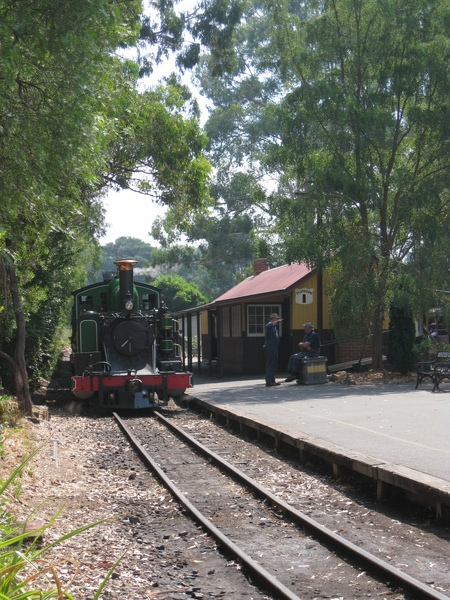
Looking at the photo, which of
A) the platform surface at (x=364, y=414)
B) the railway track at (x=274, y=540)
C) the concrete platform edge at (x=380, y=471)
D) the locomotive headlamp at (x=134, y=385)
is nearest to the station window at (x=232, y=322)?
the platform surface at (x=364, y=414)

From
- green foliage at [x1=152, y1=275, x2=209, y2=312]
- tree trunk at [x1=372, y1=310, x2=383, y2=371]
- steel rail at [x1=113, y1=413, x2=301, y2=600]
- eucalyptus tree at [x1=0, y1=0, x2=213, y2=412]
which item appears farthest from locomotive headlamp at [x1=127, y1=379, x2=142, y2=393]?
green foliage at [x1=152, y1=275, x2=209, y2=312]

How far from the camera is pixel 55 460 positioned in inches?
394

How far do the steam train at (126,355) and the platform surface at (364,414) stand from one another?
3.92 ft

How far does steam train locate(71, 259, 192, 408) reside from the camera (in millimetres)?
15633

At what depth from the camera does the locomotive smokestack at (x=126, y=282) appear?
52.2ft

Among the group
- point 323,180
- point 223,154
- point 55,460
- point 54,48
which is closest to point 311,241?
point 323,180

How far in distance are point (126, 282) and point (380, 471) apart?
9.51 meters

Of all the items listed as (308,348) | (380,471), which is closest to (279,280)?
(308,348)

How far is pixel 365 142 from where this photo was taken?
20312 millimetres

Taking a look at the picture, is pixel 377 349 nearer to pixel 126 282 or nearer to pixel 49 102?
pixel 126 282

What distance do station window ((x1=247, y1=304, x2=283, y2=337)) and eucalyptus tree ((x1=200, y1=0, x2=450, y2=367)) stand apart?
13.3 feet

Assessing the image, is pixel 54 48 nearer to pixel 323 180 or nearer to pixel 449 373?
pixel 449 373

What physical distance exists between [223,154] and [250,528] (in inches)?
1590

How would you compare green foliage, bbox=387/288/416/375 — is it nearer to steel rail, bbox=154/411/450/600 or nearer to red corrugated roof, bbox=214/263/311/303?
red corrugated roof, bbox=214/263/311/303
